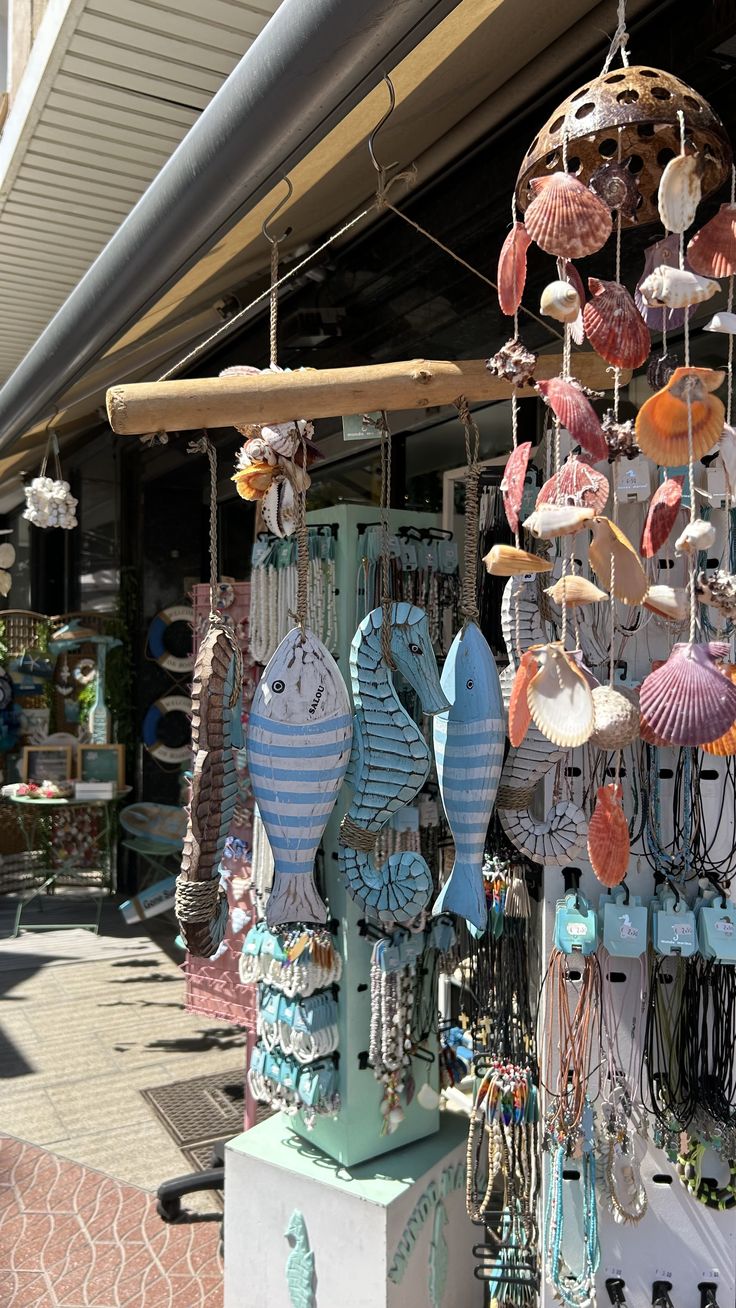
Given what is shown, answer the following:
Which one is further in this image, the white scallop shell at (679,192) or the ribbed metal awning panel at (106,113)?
the ribbed metal awning panel at (106,113)

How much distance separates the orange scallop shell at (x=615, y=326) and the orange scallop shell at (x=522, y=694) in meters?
0.34

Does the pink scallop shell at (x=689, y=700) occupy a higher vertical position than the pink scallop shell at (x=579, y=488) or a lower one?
lower

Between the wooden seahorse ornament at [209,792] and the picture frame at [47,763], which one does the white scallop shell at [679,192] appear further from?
the picture frame at [47,763]

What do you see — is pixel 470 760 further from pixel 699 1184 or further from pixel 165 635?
pixel 165 635

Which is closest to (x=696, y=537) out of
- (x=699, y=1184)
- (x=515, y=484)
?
(x=515, y=484)

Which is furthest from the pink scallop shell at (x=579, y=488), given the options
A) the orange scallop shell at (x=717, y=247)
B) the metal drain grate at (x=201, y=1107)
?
the metal drain grate at (x=201, y=1107)

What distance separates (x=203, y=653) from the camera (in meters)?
1.28

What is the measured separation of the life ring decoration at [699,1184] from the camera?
1532mm

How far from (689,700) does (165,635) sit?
5.75 metres

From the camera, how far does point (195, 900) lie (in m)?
1.24

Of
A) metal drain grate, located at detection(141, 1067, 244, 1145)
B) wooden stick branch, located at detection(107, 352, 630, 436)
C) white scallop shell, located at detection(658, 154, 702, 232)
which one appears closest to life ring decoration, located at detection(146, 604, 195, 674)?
metal drain grate, located at detection(141, 1067, 244, 1145)

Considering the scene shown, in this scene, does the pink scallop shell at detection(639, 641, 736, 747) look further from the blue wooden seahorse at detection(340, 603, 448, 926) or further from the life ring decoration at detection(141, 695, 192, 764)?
the life ring decoration at detection(141, 695, 192, 764)

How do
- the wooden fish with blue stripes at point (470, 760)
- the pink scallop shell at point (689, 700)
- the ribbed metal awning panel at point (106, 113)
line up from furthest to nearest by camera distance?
the ribbed metal awning panel at point (106, 113), the wooden fish with blue stripes at point (470, 760), the pink scallop shell at point (689, 700)

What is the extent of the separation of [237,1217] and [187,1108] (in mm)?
1338
